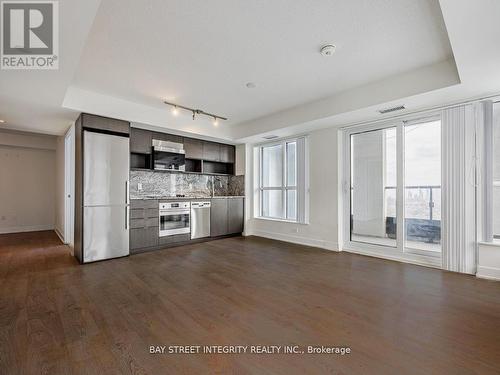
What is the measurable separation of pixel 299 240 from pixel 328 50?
371 cm

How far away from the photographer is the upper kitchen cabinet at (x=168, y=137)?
5.02 m

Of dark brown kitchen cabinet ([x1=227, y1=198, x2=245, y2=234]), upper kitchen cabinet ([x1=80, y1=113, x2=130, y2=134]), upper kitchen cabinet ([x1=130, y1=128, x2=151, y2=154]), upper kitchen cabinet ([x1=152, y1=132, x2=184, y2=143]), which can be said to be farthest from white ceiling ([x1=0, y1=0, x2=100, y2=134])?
dark brown kitchen cabinet ([x1=227, y1=198, x2=245, y2=234])

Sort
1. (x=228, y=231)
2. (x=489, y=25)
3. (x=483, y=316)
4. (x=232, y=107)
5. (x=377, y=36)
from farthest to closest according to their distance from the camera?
1. (x=228, y=231)
2. (x=232, y=107)
3. (x=377, y=36)
4. (x=483, y=316)
5. (x=489, y=25)

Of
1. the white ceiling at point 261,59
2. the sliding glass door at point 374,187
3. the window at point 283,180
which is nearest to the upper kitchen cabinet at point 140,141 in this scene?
the white ceiling at point 261,59

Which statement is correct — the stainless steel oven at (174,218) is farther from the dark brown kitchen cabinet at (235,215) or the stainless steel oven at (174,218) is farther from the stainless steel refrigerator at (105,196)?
the dark brown kitchen cabinet at (235,215)

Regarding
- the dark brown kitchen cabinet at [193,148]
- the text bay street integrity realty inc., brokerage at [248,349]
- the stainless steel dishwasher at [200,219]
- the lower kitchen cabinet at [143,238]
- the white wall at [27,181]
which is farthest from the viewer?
the white wall at [27,181]

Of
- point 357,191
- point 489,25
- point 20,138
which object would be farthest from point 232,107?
point 20,138

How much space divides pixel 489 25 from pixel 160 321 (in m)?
3.55

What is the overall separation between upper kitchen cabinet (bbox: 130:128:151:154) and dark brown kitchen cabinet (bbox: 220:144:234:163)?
6.10 feet

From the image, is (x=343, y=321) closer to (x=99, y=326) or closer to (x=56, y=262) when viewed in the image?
(x=99, y=326)

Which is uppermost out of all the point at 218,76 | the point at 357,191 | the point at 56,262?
the point at 218,76

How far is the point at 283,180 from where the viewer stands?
18.6 feet

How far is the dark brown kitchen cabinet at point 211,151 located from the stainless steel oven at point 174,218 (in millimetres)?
1374

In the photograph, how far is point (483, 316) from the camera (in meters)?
2.18
